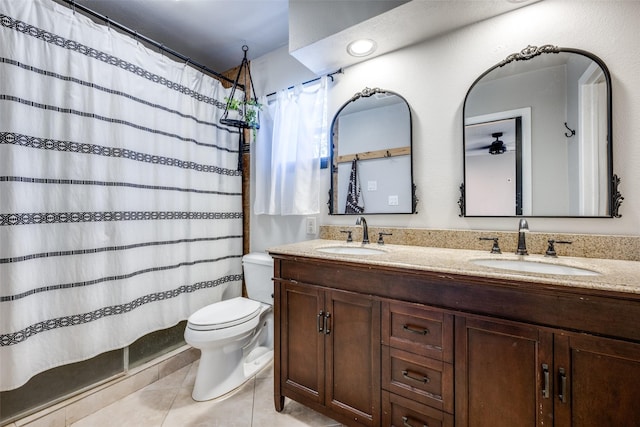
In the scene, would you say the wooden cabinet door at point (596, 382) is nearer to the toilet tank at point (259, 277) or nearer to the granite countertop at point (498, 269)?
the granite countertop at point (498, 269)

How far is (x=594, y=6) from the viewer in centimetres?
117

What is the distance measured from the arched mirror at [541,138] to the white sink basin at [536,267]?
0.29 metres

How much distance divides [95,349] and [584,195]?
2484mm

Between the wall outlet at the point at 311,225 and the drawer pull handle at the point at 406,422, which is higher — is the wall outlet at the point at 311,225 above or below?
above

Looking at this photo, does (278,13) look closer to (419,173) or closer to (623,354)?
(419,173)

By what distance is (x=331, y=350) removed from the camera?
1.24 m

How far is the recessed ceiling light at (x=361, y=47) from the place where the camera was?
1.55 m

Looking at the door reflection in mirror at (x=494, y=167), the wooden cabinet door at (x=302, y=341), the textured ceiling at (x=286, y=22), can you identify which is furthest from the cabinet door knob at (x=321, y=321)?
the textured ceiling at (x=286, y=22)

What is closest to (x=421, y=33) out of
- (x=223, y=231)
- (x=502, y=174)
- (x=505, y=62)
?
(x=505, y=62)

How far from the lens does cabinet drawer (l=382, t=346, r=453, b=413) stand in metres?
0.98

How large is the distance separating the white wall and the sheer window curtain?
0.11m

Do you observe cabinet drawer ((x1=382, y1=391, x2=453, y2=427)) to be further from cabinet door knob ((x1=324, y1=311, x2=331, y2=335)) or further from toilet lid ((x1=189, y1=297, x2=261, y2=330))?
toilet lid ((x1=189, y1=297, x2=261, y2=330))

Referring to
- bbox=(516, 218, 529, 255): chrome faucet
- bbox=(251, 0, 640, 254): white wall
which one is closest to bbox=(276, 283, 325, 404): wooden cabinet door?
bbox=(251, 0, 640, 254): white wall

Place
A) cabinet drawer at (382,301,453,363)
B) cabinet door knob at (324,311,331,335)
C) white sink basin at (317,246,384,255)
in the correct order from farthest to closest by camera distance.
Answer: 1. white sink basin at (317,246,384,255)
2. cabinet door knob at (324,311,331,335)
3. cabinet drawer at (382,301,453,363)
